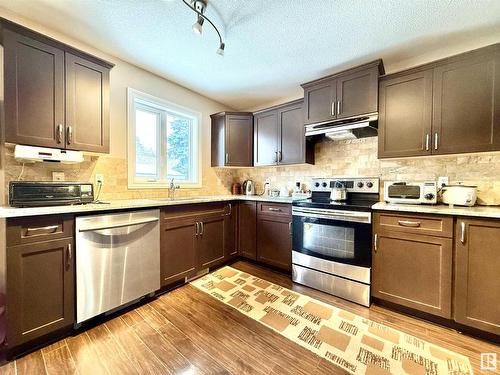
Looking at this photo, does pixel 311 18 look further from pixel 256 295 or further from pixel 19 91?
pixel 256 295

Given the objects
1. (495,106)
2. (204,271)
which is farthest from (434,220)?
(204,271)

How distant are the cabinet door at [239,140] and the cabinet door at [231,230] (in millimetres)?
725

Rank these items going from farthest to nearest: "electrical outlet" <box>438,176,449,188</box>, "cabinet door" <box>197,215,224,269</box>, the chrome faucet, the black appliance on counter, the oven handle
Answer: the chrome faucet → "cabinet door" <box>197,215,224,269</box> → "electrical outlet" <box>438,176,449,188</box> → the oven handle → the black appliance on counter

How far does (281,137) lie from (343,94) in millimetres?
→ 961

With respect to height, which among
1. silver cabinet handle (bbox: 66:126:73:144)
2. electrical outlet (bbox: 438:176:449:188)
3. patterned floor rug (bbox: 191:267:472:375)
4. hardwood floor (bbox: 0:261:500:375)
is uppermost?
silver cabinet handle (bbox: 66:126:73:144)

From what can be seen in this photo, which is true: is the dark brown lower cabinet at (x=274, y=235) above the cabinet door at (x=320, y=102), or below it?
below

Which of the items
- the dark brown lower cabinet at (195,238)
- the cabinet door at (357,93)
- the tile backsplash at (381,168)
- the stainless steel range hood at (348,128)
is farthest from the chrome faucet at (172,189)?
the cabinet door at (357,93)

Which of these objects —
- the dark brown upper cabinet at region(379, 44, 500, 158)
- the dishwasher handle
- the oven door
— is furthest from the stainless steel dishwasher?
the dark brown upper cabinet at region(379, 44, 500, 158)

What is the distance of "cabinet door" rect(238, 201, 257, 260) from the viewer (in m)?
2.95

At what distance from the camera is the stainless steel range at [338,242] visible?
6.66ft

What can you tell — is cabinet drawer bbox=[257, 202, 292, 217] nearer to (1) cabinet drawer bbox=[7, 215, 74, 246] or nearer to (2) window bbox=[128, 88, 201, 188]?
(2) window bbox=[128, 88, 201, 188]

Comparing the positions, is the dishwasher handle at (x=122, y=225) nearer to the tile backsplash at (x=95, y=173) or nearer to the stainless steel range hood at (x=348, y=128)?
the tile backsplash at (x=95, y=173)

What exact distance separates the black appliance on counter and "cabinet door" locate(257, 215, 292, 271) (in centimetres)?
192

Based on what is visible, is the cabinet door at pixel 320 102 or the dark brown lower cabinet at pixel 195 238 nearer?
the dark brown lower cabinet at pixel 195 238
